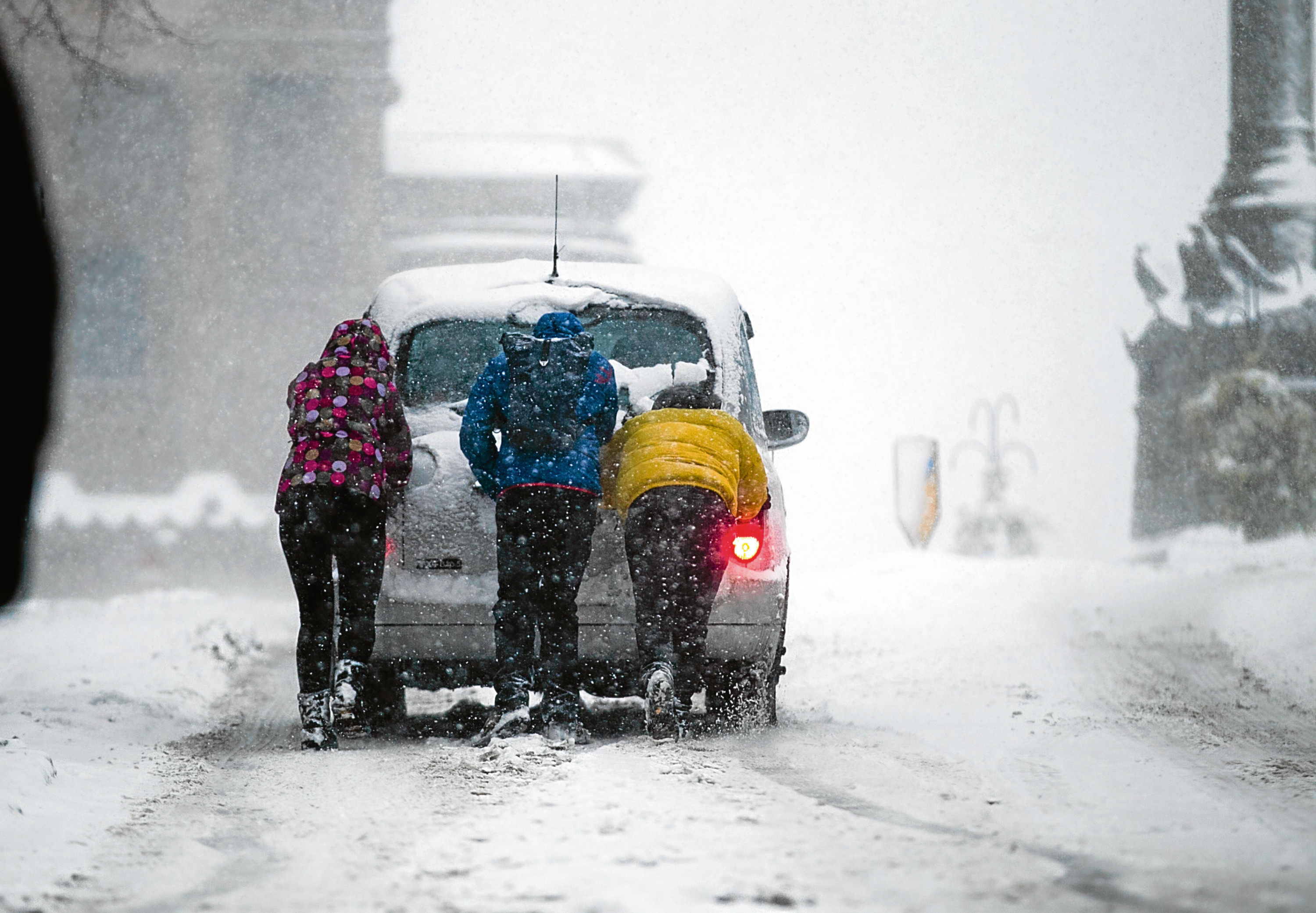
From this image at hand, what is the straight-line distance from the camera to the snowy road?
3320 millimetres

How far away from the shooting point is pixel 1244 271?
150ft

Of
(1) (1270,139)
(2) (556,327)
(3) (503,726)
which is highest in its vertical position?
(1) (1270,139)

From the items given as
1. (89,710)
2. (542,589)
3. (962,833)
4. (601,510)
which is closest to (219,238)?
(89,710)

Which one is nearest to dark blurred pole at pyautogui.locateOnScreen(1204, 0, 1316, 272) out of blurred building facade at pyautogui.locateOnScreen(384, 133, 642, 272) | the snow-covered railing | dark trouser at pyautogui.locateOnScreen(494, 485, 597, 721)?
blurred building facade at pyautogui.locateOnScreen(384, 133, 642, 272)

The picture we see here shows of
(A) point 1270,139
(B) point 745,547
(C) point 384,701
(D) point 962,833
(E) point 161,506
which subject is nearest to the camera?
(D) point 962,833

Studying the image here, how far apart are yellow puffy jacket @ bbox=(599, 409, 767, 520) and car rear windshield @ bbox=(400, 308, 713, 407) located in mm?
594

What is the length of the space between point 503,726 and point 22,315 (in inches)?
97.8

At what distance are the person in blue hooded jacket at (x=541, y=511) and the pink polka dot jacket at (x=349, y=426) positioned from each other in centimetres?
31

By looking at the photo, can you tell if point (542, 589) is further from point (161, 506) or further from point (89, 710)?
point (161, 506)

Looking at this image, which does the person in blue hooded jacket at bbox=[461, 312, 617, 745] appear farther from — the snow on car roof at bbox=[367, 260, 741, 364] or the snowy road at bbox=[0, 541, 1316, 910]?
the snow on car roof at bbox=[367, 260, 741, 364]

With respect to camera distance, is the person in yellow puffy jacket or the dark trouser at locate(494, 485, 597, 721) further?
the person in yellow puffy jacket

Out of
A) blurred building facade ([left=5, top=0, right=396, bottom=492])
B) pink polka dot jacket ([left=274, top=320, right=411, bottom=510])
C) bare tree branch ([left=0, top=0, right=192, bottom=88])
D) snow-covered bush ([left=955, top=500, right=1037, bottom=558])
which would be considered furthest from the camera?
snow-covered bush ([left=955, top=500, right=1037, bottom=558])

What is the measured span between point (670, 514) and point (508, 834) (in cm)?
194

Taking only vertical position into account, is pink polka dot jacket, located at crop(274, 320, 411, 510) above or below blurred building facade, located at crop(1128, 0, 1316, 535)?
below
